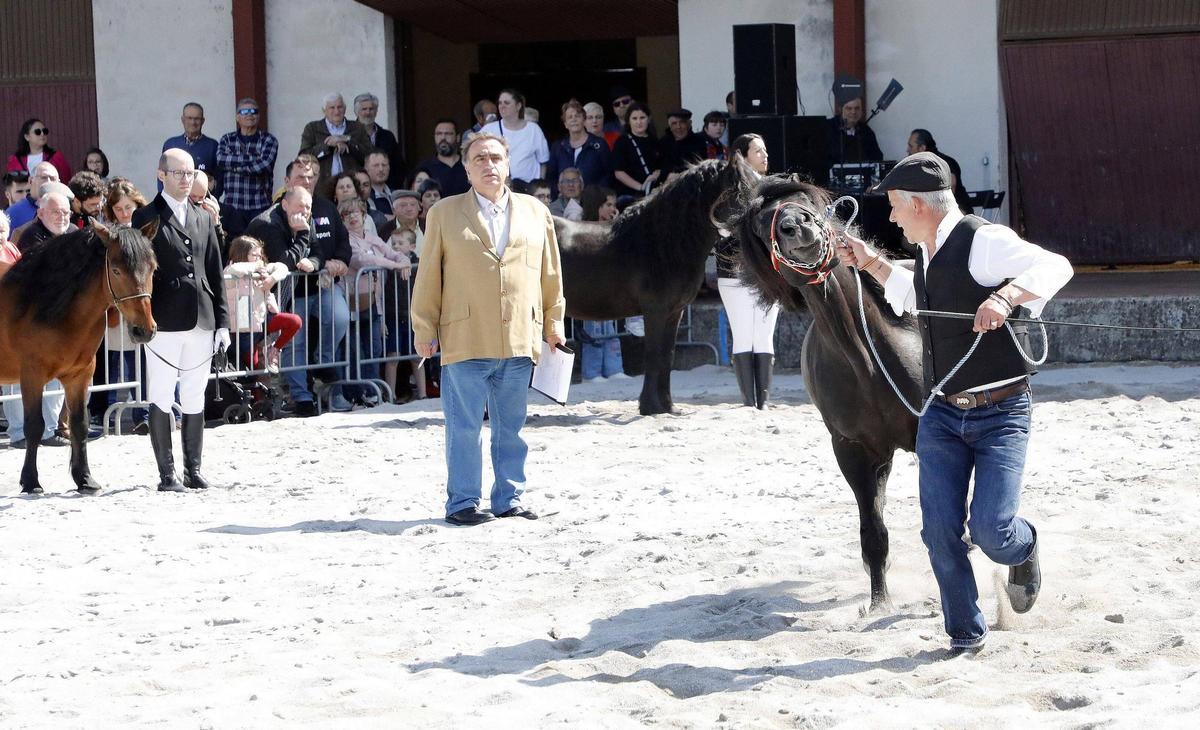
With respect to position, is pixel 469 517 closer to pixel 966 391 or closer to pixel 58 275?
pixel 58 275

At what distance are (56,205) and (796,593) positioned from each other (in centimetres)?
617

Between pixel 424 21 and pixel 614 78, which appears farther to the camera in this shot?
pixel 614 78

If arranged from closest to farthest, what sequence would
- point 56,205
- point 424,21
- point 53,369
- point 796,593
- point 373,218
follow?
point 796,593
point 53,369
point 56,205
point 373,218
point 424,21

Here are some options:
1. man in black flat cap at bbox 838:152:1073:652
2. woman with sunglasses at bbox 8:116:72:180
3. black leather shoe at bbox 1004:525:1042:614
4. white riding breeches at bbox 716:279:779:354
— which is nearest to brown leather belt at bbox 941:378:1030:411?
man in black flat cap at bbox 838:152:1073:652

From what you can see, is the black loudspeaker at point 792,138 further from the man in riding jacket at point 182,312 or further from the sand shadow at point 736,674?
the sand shadow at point 736,674

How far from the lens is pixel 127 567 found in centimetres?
657

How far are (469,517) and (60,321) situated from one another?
106 inches

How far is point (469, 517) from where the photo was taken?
286 inches

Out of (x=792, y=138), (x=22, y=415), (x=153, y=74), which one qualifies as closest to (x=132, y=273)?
(x=22, y=415)

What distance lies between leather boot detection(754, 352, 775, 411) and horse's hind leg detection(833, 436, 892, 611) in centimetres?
513

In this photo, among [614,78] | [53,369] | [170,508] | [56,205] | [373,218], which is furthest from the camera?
[614,78]

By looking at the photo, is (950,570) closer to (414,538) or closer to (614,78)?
(414,538)

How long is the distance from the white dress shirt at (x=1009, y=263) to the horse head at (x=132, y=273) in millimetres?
4757

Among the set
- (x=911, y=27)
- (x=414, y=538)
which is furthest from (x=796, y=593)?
(x=911, y=27)
